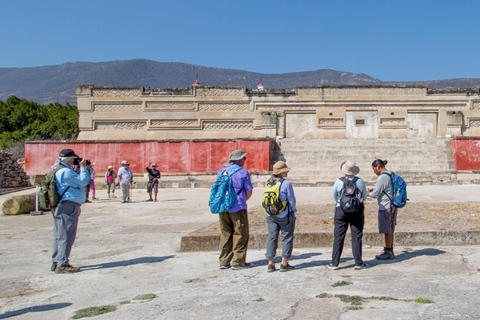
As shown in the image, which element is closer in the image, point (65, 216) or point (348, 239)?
point (65, 216)

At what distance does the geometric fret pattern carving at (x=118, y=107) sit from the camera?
30156 mm

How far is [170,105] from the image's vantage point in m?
30.1

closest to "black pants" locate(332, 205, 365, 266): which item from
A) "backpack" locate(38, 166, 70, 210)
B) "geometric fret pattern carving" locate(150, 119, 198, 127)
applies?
"backpack" locate(38, 166, 70, 210)

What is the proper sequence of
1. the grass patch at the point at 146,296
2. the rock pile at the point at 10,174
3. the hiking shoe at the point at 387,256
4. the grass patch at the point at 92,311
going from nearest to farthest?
the grass patch at the point at 92,311, the grass patch at the point at 146,296, the hiking shoe at the point at 387,256, the rock pile at the point at 10,174

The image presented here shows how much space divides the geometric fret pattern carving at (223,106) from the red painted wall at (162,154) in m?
6.21

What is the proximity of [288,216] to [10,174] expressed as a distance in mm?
19060

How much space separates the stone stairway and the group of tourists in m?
13.2

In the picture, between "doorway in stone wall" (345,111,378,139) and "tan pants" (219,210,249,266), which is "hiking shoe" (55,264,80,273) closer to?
"tan pants" (219,210,249,266)

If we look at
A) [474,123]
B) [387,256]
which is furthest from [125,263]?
[474,123]

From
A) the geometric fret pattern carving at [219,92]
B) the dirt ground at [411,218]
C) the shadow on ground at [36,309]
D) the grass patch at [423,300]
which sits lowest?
the shadow on ground at [36,309]

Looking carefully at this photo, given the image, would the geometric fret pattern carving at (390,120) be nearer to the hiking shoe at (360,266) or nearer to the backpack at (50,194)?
the hiking shoe at (360,266)

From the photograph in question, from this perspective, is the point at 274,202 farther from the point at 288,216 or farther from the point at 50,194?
the point at 50,194

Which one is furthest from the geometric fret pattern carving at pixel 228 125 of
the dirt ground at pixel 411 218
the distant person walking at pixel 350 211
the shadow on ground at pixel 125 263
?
the distant person walking at pixel 350 211

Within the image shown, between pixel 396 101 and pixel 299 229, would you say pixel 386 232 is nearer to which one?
pixel 299 229
